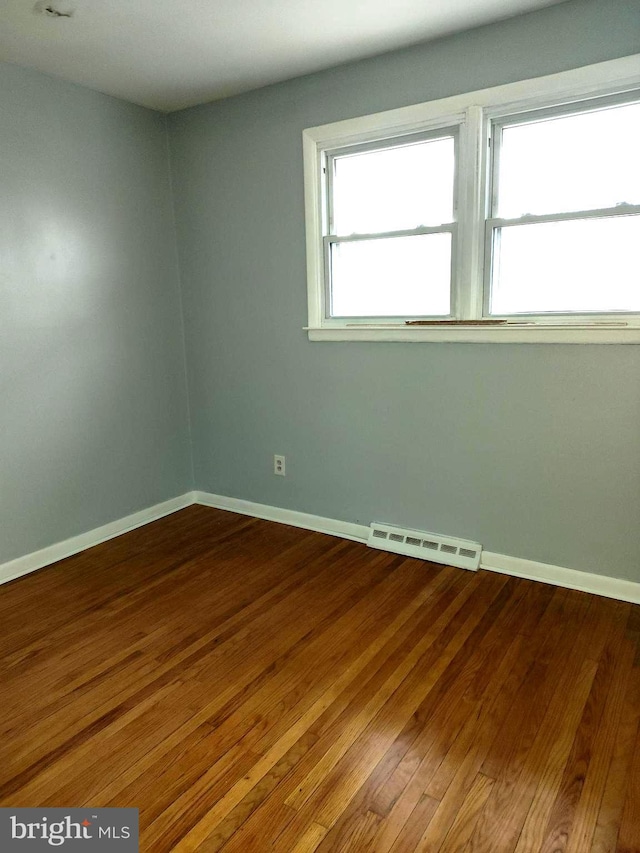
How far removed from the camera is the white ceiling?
222 centimetres

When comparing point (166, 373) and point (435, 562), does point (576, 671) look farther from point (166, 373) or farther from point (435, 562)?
point (166, 373)

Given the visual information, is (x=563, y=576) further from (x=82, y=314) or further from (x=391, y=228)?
(x=82, y=314)

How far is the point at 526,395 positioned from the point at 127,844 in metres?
2.21

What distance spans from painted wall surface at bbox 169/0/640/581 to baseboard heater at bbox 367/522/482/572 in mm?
65

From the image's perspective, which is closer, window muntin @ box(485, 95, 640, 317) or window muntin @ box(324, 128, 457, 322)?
window muntin @ box(485, 95, 640, 317)

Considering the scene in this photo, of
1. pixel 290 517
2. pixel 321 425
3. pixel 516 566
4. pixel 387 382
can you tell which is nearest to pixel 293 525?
pixel 290 517

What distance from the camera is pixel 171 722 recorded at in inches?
72.3

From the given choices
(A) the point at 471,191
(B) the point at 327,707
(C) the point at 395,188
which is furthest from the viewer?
(C) the point at 395,188

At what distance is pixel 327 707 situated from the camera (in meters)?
1.89

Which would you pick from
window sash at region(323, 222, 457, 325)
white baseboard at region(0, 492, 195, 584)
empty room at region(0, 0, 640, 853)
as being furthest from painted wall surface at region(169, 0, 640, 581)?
white baseboard at region(0, 492, 195, 584)

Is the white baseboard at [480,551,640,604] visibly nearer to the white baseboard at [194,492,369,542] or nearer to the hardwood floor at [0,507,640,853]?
the hardwood floor at [0,507,640,853]

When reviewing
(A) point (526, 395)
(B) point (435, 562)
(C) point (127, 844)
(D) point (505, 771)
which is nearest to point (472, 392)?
(A) point (526, 395)

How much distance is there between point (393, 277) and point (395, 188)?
1.45 ft

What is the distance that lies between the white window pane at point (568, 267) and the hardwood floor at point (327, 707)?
1.31m
